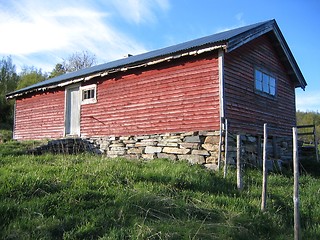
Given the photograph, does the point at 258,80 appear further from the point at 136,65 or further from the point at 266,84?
the point at 136,65

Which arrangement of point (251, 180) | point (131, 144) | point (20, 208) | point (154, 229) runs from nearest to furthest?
point (154, 229), point (20, 208), point (251, 180), point (131, 144)

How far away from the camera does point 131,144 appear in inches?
500

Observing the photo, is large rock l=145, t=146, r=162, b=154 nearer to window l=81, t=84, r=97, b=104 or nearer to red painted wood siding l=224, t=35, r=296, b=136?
red painted wood siding l=224, t=35, r=296, b=136

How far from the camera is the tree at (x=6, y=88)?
3195 centimetres

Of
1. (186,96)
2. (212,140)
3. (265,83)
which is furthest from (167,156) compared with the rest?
(265,83)

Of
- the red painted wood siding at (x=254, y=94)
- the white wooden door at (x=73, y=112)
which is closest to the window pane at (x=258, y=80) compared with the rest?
the red painted wood siding at (x=254, y=94)

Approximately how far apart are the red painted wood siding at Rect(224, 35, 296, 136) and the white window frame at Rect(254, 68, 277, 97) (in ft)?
0.67

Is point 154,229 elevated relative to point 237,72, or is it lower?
lower

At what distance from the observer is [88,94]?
14.9m

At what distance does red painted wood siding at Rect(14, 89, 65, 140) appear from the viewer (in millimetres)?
16141

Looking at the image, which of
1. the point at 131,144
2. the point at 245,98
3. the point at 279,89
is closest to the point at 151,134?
the point at 131,144

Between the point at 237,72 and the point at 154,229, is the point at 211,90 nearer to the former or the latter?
the point at 237,72

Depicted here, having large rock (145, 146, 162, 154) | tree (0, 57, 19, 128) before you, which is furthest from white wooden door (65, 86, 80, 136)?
tree (0, 57, 19, 128)

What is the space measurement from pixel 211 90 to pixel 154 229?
6.88 metres
